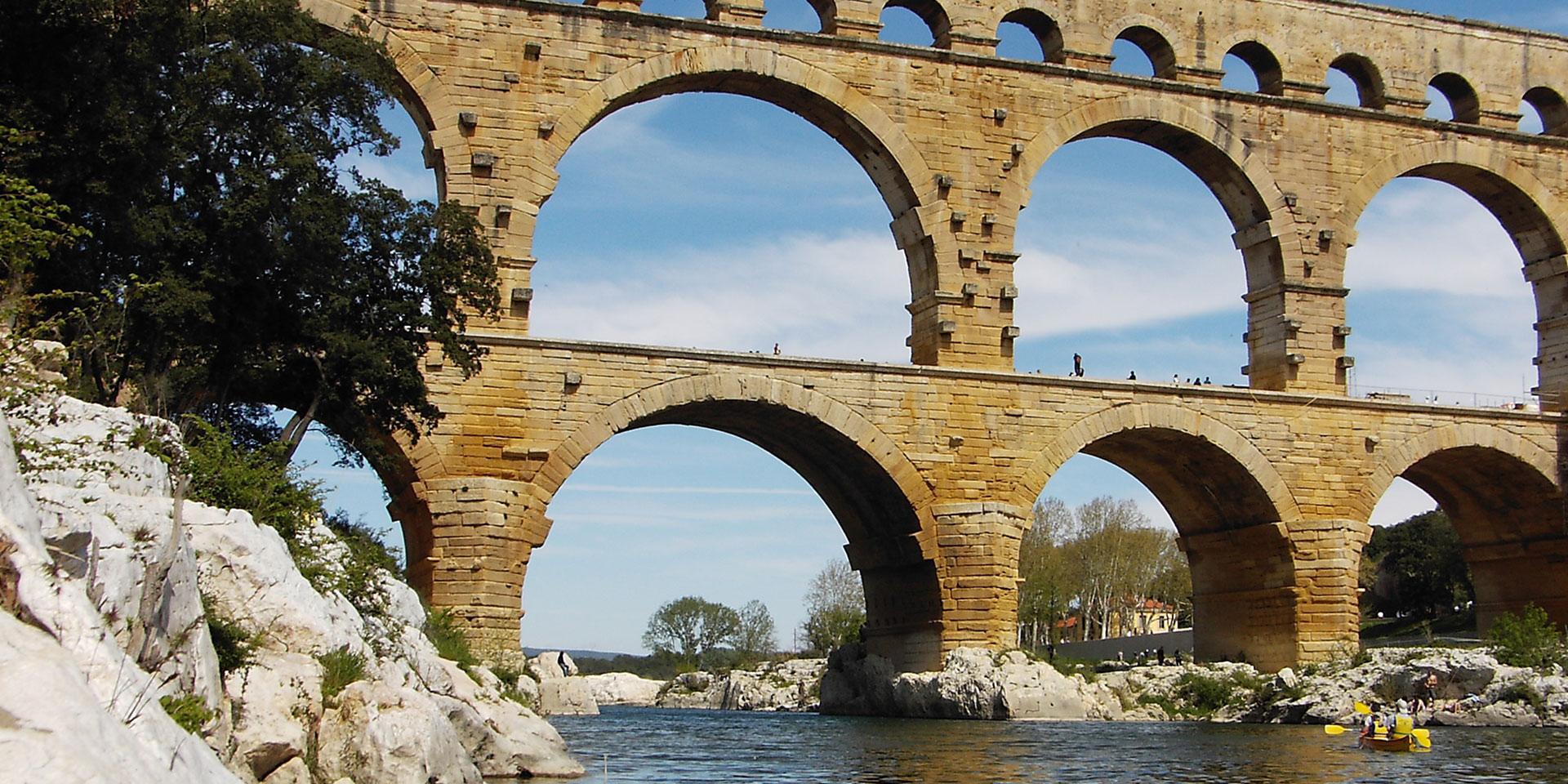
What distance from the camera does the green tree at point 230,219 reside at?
1580cm

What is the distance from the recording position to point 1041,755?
18.5 meters

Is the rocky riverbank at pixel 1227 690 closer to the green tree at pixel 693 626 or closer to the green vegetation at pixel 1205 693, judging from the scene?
the green vegetation at pixel 1205 693

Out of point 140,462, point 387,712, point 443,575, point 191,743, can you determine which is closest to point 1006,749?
point 443,575

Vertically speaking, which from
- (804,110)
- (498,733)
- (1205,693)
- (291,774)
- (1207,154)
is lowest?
(291,774)

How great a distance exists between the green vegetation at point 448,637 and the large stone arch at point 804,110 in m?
6.35

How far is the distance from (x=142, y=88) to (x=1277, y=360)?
60.1 ft

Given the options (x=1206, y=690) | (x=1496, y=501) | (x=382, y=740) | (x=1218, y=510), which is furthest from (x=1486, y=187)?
(x=382, y=740)

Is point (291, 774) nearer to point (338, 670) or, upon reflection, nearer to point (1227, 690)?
point (338, 670)

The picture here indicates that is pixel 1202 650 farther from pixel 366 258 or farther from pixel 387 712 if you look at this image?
pixel 387 712

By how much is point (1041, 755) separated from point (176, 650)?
12109mm

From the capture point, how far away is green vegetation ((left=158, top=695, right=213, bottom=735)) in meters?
7.78

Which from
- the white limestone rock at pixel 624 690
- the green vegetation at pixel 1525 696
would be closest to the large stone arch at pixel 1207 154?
the green vegetation at pixel 1525 696

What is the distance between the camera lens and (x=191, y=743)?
6.30m

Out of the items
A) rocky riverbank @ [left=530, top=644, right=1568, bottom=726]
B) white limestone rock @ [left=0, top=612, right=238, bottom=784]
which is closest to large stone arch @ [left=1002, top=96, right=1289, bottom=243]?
rocky riverbank @ [left=530, top=644, right=1568, bottom=726]
